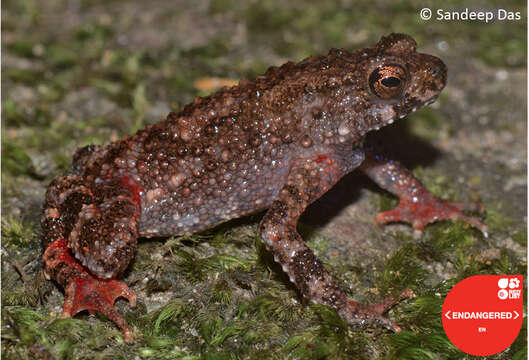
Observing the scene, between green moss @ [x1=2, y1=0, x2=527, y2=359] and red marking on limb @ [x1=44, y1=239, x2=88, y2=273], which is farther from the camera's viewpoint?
red marking on limb @ [x1=44, y1=239, x2=88, y2=273]

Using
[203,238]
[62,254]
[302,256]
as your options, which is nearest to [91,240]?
[62,254]

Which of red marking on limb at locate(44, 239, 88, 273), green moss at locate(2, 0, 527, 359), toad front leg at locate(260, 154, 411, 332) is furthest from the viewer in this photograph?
red marking on limb at locate(44, 239, 88, 273)

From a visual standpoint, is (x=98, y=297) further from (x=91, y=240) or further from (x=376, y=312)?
(x=376, y=312)

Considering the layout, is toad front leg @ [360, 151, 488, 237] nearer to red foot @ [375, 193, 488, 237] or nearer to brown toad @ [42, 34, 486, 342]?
red foot @ [375, 193, 488, 237]

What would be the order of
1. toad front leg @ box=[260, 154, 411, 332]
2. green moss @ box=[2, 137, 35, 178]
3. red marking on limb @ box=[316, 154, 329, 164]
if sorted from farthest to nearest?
green moss @ box=[2, 137, 35, 178] → red marking on limb @ box=[316, 154, 329, 164] → toad front leg @ box=[260, 154, 411, 332]

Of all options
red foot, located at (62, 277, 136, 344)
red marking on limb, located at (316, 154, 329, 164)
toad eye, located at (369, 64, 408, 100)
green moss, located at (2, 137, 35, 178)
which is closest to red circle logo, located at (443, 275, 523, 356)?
red marking on limb, located at (316, 154, 329, 164)

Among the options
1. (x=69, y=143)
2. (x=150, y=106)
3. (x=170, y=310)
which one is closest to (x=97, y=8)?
(x=150, y=106)

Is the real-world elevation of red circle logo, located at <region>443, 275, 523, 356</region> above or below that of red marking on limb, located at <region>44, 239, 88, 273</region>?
below
